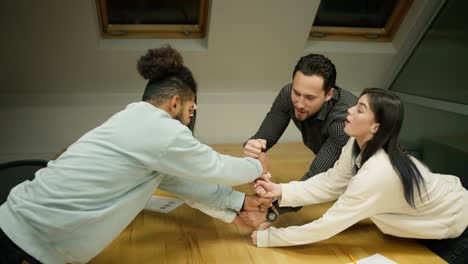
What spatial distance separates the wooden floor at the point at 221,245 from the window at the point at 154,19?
1551 millimetres

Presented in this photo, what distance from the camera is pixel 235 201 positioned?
6.43ft

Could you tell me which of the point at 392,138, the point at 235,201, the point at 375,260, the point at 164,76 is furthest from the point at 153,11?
the point at 375,260

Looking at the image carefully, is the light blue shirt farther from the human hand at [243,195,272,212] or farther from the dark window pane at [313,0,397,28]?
the dark window pane at [313,0,397,28]

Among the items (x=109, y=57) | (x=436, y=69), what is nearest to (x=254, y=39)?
(x=109, y=57)

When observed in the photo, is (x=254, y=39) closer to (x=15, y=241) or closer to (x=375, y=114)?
(x=375, y=114)

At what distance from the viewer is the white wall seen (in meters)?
2.83

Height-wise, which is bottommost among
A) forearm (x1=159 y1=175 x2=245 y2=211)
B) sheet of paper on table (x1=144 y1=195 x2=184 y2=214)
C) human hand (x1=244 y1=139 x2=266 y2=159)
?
sheet of paper on table (x1=144 y1=195 x2=184 y2=214)

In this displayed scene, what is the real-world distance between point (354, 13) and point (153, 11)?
5.68 ft

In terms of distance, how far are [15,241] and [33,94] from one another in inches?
88.8

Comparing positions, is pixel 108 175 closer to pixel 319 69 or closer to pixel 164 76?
pixel 164 76

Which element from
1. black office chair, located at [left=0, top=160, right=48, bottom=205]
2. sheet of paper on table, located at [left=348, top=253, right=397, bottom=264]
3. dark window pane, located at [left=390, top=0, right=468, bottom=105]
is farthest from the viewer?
dark window pane, located at [left=390, top=0, right=468, bottom=105]

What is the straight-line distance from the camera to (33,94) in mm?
3258

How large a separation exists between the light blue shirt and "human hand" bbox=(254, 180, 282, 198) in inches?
19.1

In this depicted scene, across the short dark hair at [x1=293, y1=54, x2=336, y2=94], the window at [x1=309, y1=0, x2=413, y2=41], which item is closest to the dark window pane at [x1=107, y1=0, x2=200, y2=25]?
the window at [x1=309, y1=0, x2=413, y2=41]
